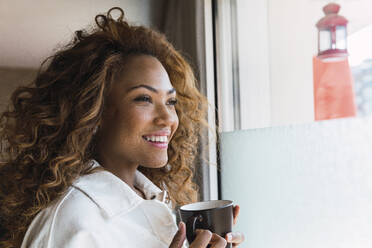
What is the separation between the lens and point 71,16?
1770mm

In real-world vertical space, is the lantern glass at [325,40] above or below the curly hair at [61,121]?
above

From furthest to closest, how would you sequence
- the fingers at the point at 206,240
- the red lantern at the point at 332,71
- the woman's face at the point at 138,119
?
the woman's face at the point at 138,119 → the red lantern at the point at 332,71 → the fingers at the point at 206,240

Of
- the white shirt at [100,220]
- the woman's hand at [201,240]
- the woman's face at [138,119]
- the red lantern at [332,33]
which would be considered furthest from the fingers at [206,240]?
the red lantern at [332,33]

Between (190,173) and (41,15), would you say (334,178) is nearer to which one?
(190,173)

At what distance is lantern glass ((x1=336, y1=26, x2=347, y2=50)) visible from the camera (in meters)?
0.87

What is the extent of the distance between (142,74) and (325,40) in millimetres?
469

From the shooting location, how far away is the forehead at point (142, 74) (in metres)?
1.00

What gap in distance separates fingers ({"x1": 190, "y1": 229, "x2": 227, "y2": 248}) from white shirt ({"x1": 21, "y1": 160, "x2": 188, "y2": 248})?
174 mm

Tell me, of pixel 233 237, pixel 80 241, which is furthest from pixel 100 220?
pixel 233 237

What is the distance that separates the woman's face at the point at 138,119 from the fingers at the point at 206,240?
274mm

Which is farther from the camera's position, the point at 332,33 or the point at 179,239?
the point at 332,33

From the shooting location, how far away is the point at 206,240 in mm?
752

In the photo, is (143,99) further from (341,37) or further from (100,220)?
(341,37)

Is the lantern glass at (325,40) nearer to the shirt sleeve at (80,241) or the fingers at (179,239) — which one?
the fingers at (179,239)
